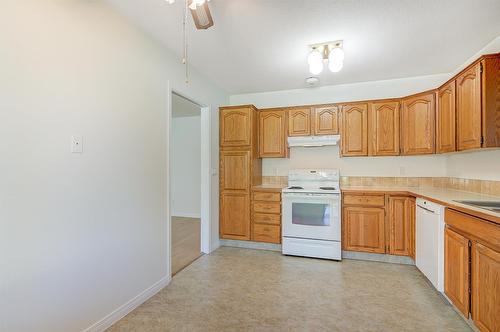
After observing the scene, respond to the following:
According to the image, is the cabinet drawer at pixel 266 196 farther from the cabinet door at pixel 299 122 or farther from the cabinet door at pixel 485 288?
the cabinet door at pixel 485 288

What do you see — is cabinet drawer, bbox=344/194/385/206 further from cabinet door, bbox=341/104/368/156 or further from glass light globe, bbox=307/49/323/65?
glass light globe, bbox=307/49/323/65

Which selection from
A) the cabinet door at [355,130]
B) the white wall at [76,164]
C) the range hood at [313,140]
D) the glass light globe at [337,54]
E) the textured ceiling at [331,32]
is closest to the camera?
the white wall at [76,164]

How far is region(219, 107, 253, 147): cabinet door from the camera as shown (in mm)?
3754

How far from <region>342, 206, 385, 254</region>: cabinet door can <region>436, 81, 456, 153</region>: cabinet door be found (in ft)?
3.41

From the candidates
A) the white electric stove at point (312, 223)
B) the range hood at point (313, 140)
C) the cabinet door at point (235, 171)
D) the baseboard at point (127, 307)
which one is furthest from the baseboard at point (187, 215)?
the baseboard at point (127, 307)

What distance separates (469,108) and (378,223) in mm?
1610

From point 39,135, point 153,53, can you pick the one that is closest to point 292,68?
point 153,53

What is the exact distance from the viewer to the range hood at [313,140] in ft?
12.0

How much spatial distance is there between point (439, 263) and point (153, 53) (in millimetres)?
3359

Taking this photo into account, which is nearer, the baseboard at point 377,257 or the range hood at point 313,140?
the baseboard at point 377,257

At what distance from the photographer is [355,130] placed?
11.8 ft

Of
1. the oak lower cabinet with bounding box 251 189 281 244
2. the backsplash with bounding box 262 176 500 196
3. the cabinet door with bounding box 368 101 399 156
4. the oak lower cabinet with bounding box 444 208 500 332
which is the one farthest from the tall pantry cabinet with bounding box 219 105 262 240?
the oak lower cabinet with bounding box 444 208 500 332

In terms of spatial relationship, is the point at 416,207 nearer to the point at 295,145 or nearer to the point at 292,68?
the point at 295,145

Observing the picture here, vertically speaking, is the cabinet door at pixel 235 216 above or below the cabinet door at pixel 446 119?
below
